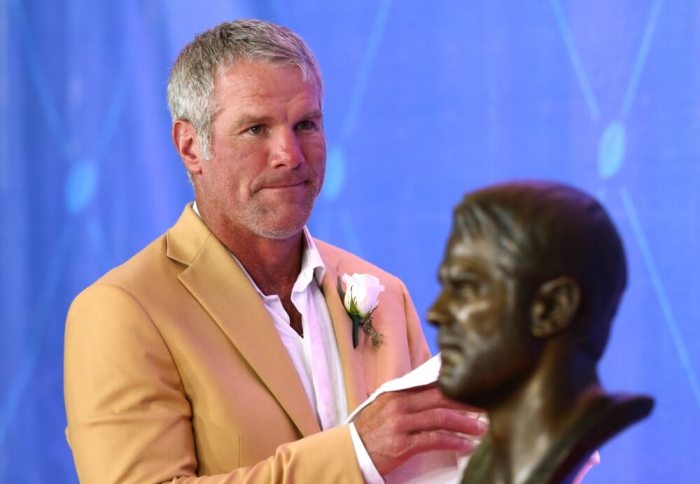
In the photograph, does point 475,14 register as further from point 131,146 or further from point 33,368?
point 33,368

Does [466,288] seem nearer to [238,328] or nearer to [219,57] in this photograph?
[238,328]

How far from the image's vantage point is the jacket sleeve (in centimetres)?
178

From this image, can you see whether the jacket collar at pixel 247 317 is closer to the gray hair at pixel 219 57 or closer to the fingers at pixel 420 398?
the gray hair at pixel 219 57

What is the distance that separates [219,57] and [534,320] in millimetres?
1134

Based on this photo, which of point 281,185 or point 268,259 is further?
point 268,259

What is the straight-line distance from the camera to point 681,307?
101 inches

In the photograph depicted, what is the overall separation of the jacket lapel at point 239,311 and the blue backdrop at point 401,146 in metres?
0.93

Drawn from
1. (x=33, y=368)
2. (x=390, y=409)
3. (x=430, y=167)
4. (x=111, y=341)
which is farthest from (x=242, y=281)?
(x=33, y=368)

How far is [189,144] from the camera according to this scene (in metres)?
2.13

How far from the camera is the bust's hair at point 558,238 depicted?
3.46ft

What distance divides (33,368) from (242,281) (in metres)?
1.46

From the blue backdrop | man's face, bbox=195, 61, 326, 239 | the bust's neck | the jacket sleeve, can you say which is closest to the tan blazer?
the jacket sleeve

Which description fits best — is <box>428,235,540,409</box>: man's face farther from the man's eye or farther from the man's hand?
the man's eye

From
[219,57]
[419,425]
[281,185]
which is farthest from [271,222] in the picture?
[419,425]
